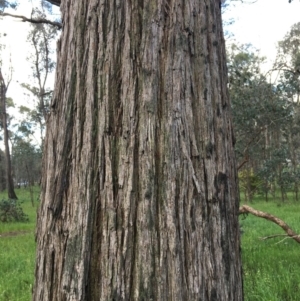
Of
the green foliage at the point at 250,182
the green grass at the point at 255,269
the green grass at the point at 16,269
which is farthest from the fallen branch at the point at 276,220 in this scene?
the green foliage at the point at 250,182

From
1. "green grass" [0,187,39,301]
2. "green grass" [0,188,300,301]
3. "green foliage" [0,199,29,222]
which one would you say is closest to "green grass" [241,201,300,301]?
"green grass" [0,188,300,301]

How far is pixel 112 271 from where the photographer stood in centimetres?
149

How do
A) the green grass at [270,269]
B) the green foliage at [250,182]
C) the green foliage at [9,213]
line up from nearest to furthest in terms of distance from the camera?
1. the green grass at [270,269]
2. the green foliage at [9,213]
3. the green foliage at [250,182]

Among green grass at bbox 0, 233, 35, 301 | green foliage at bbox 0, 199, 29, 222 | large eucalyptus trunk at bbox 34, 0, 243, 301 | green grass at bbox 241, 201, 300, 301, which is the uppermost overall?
large eucalyptus trunk at bbox 34, 0, 243, 301

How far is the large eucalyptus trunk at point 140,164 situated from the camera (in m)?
1.50

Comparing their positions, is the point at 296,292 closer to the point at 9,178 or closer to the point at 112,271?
the point at 112,271

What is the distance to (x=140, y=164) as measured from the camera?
1.55 meters

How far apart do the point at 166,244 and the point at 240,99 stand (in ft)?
34.9

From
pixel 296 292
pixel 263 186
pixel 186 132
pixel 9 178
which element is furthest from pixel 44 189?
pixel 9 178

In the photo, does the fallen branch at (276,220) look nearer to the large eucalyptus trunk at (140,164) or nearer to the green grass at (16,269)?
the green grass at (16,269)

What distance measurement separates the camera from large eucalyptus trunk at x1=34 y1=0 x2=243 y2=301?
1505 millimetres

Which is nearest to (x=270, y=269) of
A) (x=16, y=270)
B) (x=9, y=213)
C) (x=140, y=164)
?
(x=16, y=270)

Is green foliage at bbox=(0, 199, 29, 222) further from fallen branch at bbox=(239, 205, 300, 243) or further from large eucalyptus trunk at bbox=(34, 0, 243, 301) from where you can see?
large eucalyptus trunk at bbox=(34, 0, 243, 301)

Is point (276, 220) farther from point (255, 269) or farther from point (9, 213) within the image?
point (9, 213)
